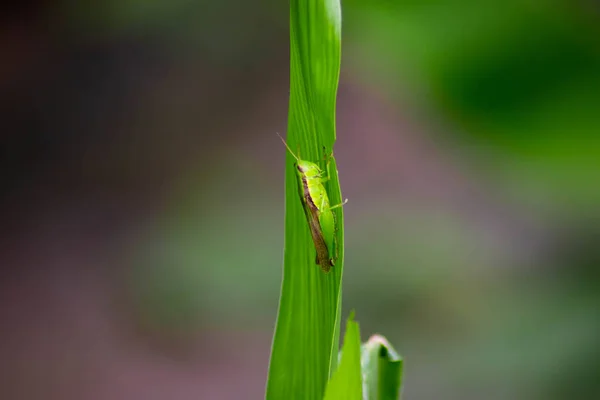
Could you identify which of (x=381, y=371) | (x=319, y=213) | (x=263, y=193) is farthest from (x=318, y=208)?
(x=263, y=193)

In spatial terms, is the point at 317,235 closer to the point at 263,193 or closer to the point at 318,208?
the point at 318,208

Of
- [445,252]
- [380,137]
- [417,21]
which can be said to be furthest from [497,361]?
[380,137]

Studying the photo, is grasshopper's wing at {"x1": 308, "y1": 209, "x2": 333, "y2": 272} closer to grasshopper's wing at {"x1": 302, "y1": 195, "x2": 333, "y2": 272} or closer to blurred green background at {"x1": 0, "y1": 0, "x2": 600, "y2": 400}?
grasshopper's wing at {"x1": 302, "y1": 195, "x2": 333, "y2": 272}

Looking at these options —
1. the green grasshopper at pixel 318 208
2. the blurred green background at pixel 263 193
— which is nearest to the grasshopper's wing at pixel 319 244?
the green grasshopper at pixel 318 208

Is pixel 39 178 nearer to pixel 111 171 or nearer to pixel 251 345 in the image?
pixel 111 171

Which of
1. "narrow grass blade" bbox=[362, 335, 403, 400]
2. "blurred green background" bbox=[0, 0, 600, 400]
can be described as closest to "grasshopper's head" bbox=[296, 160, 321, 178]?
"narrow grass blade" bbox=[362, 335, 403, 400]
